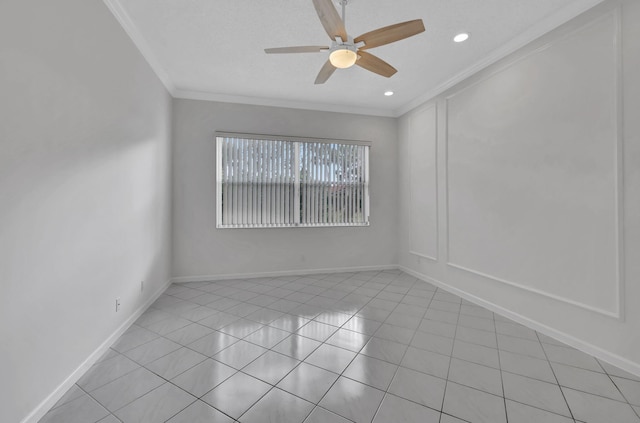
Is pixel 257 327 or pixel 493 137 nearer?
pixel 257 327

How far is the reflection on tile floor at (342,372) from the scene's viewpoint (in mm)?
1594

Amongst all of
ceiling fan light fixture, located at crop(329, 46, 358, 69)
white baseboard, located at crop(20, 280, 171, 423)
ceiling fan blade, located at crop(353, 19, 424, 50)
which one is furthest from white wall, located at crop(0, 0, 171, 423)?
ceiling fan blade, located at crop(353, 19, 424, 50)

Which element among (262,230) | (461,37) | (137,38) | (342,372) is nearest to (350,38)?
(461,37)

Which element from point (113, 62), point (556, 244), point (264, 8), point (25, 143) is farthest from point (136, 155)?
point (556, 244)

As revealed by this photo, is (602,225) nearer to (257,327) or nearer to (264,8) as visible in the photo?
(257,327)

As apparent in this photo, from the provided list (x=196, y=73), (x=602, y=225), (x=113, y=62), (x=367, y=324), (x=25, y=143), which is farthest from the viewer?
(x=196, y=73)

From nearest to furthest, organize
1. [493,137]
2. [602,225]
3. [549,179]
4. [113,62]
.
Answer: [602,225], [113,62], [549,179], [493,137]

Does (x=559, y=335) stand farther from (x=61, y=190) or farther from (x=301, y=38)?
(x=61, y=190)

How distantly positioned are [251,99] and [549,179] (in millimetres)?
4114

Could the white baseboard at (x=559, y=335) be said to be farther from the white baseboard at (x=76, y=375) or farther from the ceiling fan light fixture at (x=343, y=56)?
the white baseboard at (x=76, y=375)

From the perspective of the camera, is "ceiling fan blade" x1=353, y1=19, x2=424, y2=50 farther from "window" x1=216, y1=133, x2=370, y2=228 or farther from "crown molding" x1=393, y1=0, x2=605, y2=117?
"window" x1=216, y1=133, x2=370, y2=228

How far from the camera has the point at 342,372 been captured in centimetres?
198

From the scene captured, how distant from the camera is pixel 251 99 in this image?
445cm

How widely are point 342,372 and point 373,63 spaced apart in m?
2.67
